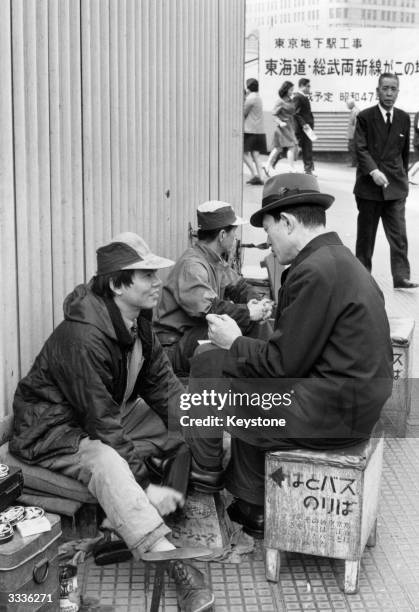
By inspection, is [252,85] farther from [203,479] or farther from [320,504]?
[320,504]

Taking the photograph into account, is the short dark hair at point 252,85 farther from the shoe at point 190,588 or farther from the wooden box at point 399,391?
the shoe at point 190,588

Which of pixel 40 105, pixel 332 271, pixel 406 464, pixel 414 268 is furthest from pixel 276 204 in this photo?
pixel 414 268

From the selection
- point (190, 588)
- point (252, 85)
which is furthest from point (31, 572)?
point (252, 85)

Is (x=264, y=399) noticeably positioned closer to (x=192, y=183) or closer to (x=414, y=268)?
(x=192, y=183)

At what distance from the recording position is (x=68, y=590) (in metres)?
3.43

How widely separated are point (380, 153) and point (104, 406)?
18.6 ft

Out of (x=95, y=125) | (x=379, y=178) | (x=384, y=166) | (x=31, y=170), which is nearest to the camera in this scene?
(x=31, y=170)

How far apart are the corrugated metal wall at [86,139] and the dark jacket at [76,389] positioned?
247 mm

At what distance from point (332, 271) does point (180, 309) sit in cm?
192

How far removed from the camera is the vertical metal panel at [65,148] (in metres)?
4.33

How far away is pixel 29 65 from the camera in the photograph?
4066 mm

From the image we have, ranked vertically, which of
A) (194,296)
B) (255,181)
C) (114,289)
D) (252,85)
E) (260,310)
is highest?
(252,85)

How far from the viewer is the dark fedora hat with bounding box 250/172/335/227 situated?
3.78 meters

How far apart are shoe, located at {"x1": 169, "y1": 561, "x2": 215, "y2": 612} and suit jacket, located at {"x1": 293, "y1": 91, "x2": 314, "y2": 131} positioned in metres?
14.8
